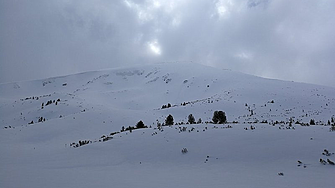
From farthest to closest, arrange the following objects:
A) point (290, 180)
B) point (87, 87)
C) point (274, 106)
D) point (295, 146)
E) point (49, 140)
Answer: point (87, 87) < point (274, 106) < point (49, 140) < point (295, 146) < point (290, 180)

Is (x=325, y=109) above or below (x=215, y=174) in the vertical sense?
above

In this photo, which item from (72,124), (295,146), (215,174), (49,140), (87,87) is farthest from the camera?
(87,87)

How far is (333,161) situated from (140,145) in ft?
31.6

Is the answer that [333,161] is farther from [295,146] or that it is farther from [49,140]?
[49,140]

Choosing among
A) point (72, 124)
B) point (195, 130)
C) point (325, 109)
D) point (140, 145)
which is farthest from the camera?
point (325, 109)

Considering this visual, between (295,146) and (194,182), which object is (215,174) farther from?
(295,146)

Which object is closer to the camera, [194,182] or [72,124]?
[194,182]

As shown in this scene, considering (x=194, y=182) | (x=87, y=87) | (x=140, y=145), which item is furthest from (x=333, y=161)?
(x=87, y=87)

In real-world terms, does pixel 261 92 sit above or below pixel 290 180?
above

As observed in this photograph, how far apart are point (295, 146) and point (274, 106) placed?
24608mm

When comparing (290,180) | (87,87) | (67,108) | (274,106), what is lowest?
(290,180)

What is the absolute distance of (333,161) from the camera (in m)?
8.77

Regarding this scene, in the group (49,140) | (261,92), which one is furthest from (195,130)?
(261,92)

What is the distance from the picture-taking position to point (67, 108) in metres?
41.7
